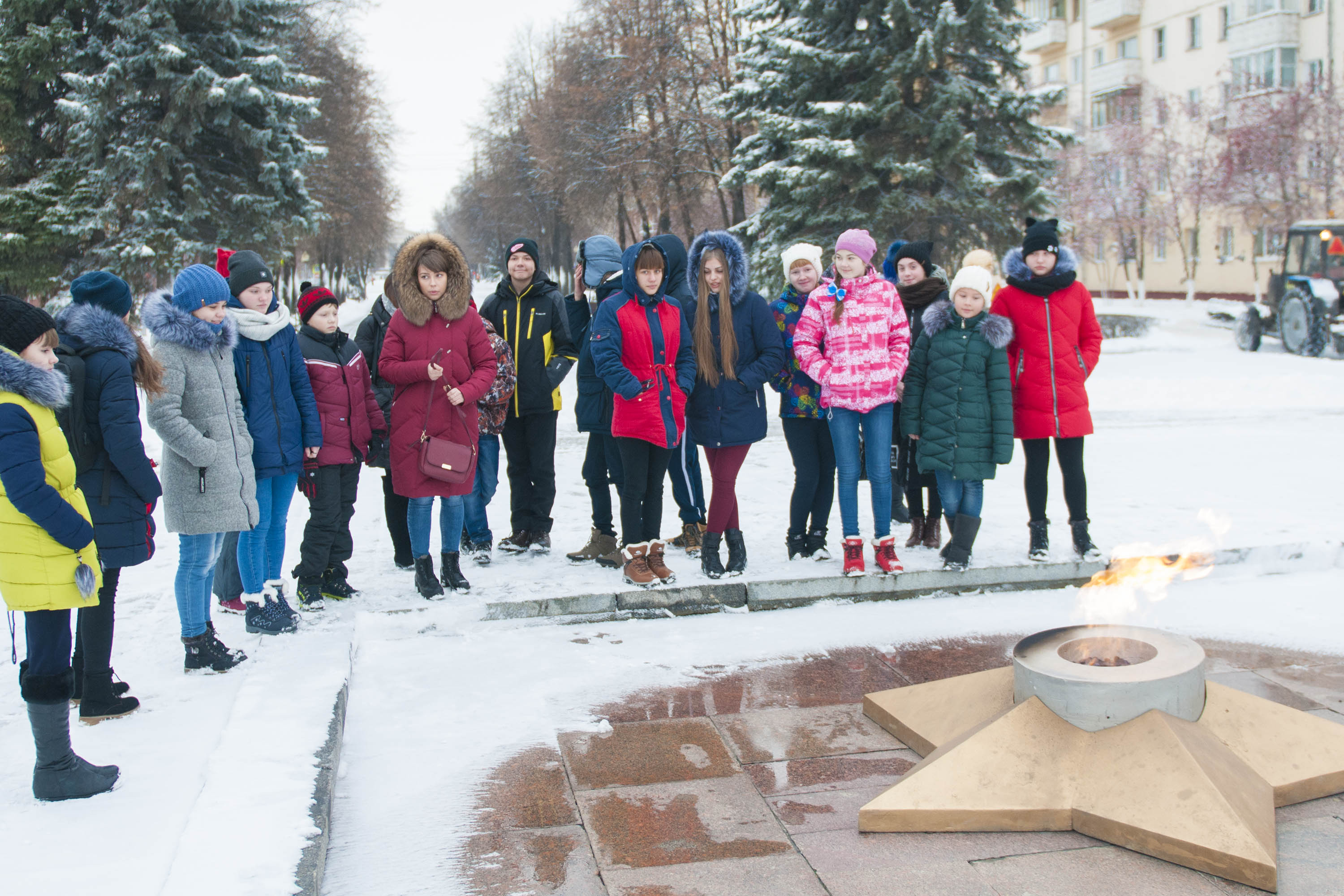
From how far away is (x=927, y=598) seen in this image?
6164 millimetres

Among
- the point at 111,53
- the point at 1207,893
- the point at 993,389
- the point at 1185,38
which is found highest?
the point at 1185,38

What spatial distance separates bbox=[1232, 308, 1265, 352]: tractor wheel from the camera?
73.2 feet

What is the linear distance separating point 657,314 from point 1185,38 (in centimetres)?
4456

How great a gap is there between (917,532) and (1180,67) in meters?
43.3

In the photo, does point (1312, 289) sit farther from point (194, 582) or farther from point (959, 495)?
point (194, 582)

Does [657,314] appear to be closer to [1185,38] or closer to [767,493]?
[767,493]

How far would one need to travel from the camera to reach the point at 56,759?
3.54m

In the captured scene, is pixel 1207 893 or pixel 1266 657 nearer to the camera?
pixel 1207 893

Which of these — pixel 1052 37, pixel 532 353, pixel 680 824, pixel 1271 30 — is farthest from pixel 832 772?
pixel 1052 37

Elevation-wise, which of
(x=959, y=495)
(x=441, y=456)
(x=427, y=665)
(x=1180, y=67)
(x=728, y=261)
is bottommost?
(x=427, y=665)

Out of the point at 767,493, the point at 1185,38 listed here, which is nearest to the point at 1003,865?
the point at 767,493

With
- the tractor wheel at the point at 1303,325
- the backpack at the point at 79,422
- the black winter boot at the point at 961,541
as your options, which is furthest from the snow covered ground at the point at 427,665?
the tractor wheel at the point at 1303,325

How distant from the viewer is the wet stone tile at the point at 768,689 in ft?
14.9

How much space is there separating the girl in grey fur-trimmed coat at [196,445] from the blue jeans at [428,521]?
118 cm
